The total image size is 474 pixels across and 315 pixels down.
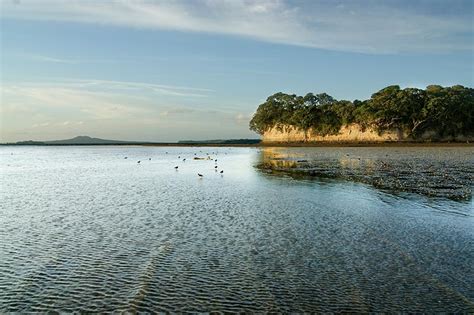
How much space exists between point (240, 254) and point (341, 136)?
417 ft

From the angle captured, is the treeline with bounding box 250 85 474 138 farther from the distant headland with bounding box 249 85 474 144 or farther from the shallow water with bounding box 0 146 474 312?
the shallow water with bounding box 0 146 474 312

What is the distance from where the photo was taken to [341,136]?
5320 inches

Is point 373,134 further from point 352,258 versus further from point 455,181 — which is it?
point 352,258

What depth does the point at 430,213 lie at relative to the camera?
19469mm

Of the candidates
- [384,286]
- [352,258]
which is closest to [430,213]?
[352,258]

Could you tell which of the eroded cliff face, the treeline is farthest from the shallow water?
the eroded cliff face

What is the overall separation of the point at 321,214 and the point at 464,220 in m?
6.19

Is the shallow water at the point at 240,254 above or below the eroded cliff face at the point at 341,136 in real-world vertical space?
below

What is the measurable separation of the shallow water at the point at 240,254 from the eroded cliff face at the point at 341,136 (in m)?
103

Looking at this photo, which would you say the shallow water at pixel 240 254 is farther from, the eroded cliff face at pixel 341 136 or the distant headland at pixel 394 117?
the eroded cliff face at pixel 341 136

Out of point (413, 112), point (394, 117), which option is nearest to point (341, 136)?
point (394, 117)

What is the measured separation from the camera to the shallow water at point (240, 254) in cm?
955

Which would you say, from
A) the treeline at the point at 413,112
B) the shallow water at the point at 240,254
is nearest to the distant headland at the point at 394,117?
the treeline at the point at 413,112

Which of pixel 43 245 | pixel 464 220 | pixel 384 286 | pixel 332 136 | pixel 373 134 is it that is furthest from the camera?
pixel 332 136
